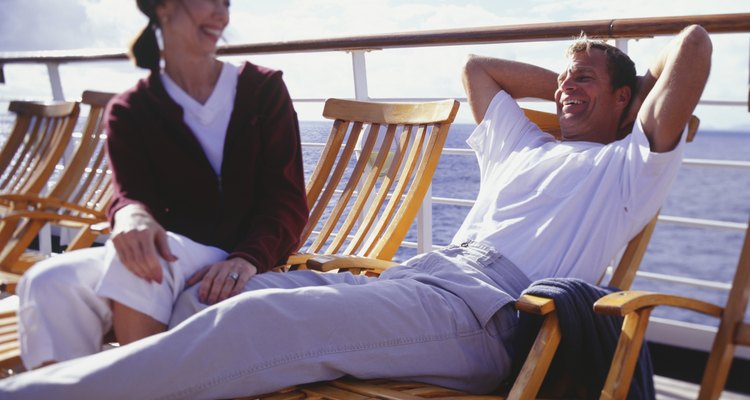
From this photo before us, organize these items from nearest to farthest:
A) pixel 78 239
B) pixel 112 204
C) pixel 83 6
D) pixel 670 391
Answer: pixel 83 6 → pixel 112 204 → pixel 78 239 → pixel 670 391

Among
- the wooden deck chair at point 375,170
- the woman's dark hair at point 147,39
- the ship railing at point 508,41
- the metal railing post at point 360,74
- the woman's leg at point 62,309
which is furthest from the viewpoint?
the metal railing post at point 360,74

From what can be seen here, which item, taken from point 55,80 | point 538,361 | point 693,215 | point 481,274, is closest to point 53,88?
point 55,80

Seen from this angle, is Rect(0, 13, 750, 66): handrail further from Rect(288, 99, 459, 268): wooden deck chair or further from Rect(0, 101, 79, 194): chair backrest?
Rect(288, 99, 459, 268): wooden deck chair

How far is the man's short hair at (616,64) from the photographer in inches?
71.8

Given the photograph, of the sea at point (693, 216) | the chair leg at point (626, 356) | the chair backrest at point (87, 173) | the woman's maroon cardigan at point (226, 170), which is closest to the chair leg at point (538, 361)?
the chair leg at point (626, 356)

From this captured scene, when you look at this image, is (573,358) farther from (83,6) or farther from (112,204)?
(83,6)

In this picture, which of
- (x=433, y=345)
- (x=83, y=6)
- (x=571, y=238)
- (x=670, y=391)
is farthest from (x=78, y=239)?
(x=670, y=391)

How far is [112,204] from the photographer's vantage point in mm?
1188

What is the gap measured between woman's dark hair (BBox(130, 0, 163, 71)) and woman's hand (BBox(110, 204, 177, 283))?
0.83 ft

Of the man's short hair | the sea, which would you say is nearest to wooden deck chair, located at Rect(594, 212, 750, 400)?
the man's short hair

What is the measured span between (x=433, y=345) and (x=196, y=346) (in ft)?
1.53

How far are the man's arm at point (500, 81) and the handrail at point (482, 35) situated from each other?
15 cm

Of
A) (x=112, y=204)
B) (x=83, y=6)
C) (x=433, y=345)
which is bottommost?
(x=433, y=345)

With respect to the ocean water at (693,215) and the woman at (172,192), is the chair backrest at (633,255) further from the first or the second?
the ocean water at (693,215)
